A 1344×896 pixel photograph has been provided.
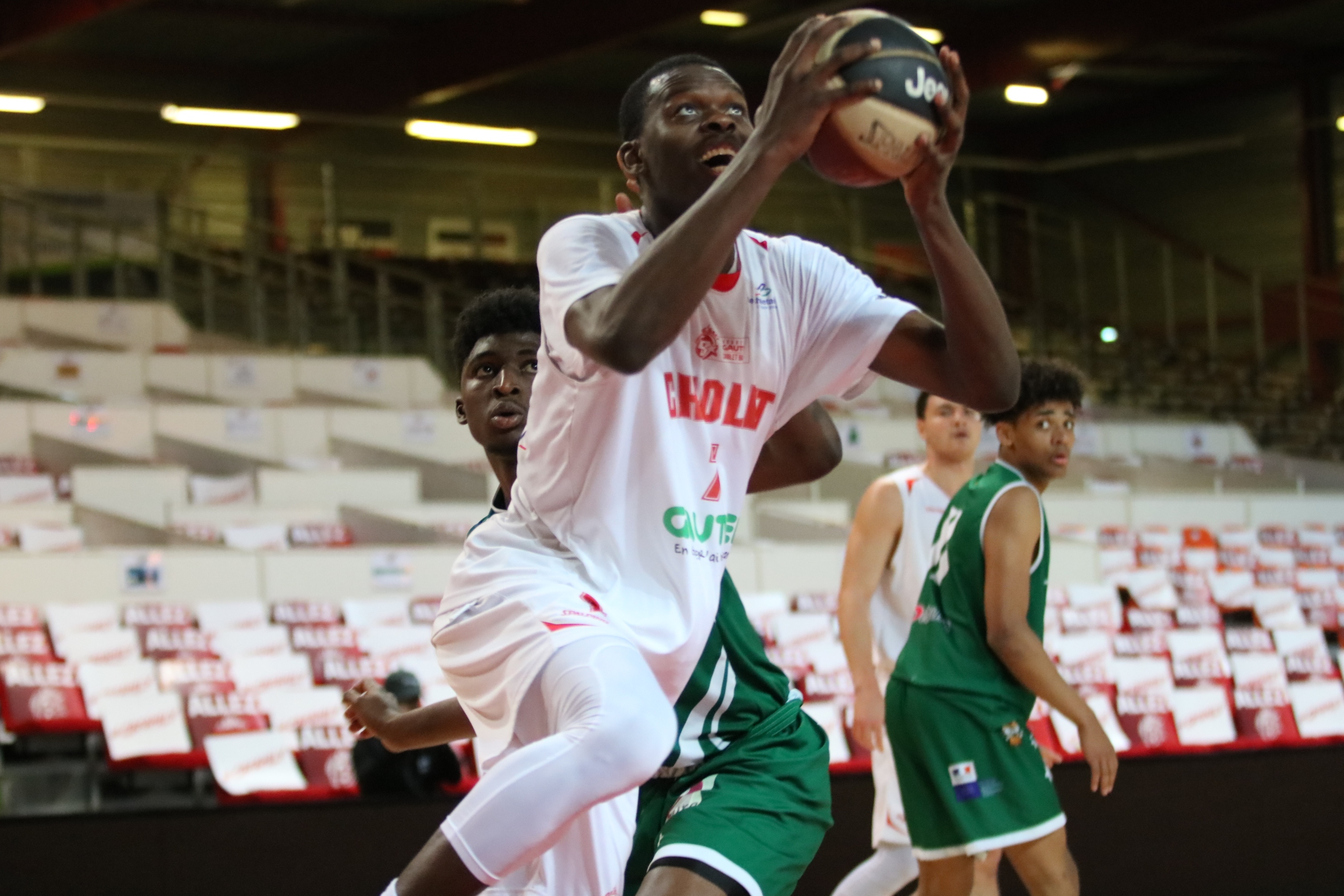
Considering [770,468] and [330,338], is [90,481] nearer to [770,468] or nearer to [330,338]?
[330,338]

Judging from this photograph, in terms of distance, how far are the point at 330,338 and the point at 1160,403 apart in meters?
8.26

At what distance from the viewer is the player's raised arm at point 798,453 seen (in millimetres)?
2902

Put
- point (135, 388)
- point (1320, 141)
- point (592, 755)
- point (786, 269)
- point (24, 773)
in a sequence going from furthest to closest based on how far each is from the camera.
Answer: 1. point (1320, 141)
2. point (135, 388)
3. point (24, 773)
4. point (786, 269)
5. point (592, 755)

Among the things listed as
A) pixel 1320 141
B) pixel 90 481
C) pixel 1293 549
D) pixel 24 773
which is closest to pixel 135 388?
pixel 90 481

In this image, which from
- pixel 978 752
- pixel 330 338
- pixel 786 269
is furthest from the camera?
pixel 330 338

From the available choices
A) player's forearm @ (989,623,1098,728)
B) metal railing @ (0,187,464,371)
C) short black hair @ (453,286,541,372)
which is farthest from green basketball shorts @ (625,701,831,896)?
metal railing @ (0,187,464,371)

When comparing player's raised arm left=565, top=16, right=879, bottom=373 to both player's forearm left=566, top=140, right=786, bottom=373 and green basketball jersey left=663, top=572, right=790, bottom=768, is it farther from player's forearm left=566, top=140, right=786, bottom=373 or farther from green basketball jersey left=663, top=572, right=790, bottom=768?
green basketball jersey left=663, top=572, right=790, bottom=768

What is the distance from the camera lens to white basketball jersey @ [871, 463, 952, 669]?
5199mm

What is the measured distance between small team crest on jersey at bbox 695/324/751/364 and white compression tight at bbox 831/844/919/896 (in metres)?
2.71

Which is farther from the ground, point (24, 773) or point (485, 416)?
point (485, 416)

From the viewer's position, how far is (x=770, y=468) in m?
2.92

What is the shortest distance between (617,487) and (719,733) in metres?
0.47

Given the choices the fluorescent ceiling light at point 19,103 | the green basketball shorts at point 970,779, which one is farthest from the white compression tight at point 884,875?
the fluorescent ceiling light at point 19,103

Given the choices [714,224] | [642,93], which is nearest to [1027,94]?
[642,93]
